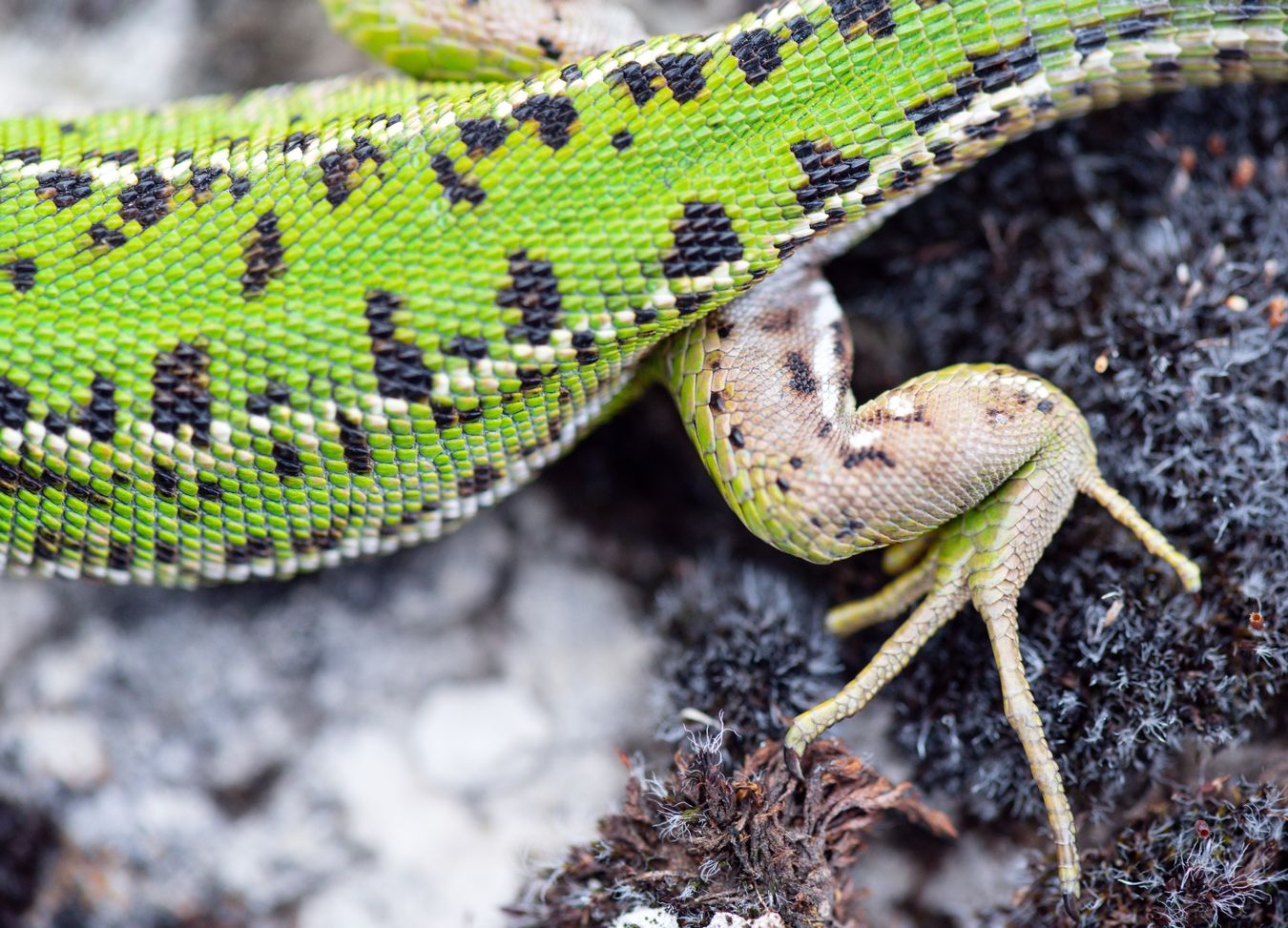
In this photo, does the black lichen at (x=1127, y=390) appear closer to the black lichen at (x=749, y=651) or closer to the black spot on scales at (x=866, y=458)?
the black lichen at (x=749, y=651)

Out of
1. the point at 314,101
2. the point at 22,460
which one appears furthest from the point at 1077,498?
the point at 22,460

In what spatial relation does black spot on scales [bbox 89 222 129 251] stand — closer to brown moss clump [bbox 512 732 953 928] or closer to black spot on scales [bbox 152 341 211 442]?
black spot on scales [bbox 152 341 211 442]

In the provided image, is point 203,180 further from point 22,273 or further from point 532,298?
point 532,298

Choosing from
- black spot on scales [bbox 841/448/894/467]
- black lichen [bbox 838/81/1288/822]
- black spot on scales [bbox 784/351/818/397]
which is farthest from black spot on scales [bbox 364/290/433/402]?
black lichen [bbox 838/81/1288/822]

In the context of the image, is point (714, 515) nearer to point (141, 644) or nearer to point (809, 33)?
point (809, 33)

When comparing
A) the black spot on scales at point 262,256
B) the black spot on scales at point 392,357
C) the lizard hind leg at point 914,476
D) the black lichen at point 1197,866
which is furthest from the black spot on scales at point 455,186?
the black lichen at point 1197,866

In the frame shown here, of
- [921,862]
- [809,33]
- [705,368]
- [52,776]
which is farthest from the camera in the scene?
[52,776]
